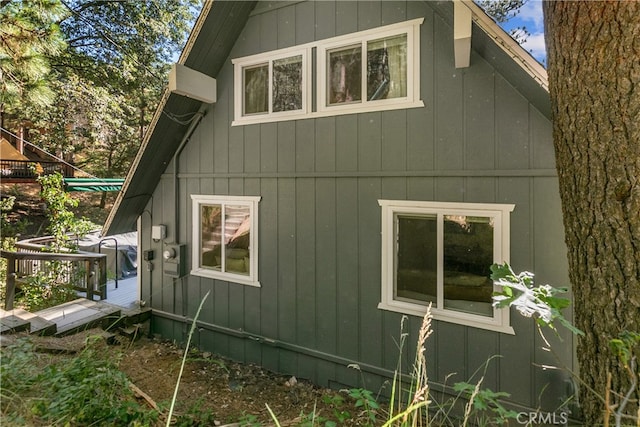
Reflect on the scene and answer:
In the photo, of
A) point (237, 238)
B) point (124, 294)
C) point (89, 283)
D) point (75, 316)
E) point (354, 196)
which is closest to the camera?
point (354, 196)

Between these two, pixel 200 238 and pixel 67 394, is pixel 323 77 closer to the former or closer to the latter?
pixel 200 238

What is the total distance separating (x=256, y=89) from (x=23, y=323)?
4.68 m

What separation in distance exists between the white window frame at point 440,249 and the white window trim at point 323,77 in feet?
3.91

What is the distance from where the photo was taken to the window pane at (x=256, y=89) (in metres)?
5.34

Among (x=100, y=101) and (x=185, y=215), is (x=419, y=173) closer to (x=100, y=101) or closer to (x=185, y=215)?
(x=185, y=215)

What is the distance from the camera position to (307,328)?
196 inches

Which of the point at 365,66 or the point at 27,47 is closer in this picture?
the point at 365,66

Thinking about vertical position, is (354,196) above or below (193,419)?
above

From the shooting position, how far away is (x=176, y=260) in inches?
239

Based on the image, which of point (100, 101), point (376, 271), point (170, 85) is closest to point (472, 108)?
point (376, 271)

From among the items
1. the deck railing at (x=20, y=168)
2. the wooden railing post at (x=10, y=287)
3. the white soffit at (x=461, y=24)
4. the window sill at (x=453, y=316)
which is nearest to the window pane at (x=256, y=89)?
the white soffit at (x=461, y=24)

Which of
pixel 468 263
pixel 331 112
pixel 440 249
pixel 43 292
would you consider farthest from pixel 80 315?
pixel 468 263

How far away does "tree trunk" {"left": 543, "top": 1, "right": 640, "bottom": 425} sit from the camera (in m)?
1.49

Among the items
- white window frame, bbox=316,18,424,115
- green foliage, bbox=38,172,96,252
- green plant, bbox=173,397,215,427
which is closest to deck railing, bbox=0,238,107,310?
green foliage, bbox=38,172,96,252
